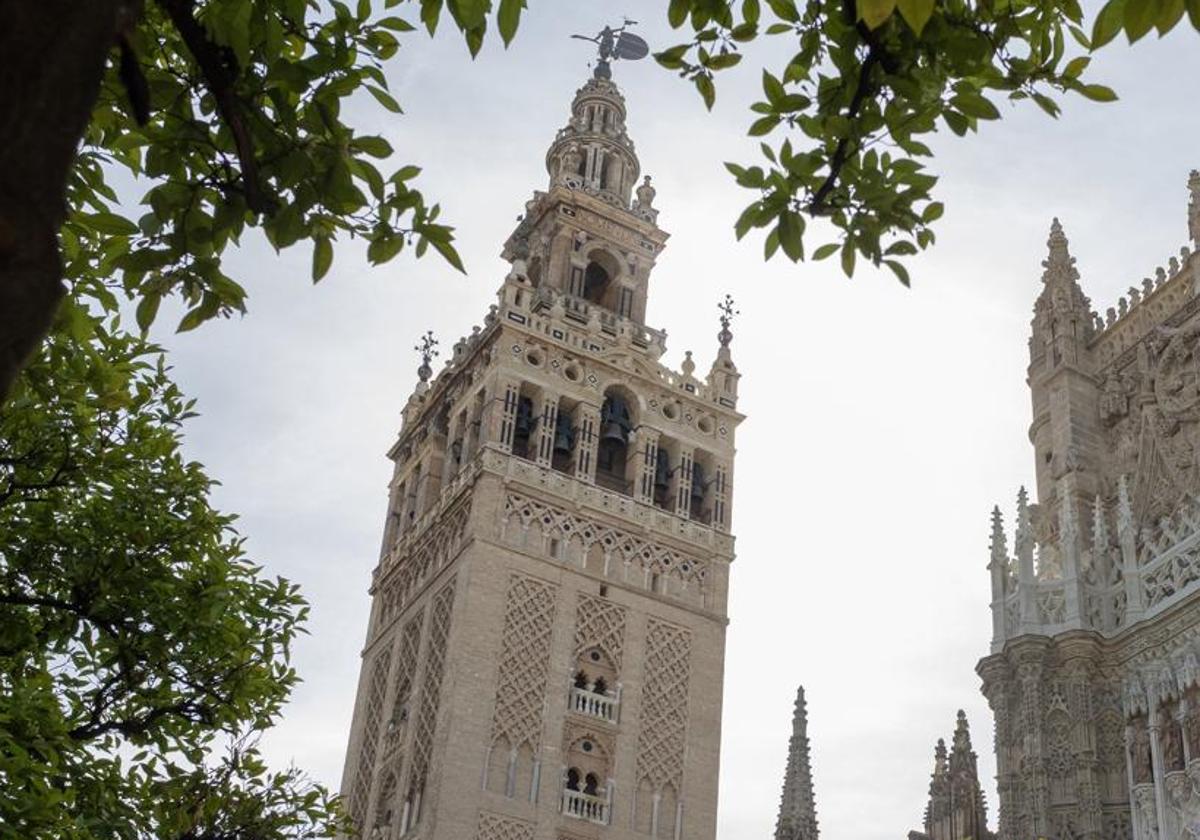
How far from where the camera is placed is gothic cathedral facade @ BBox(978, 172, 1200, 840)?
56.7 ft

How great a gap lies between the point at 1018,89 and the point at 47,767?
5894 mm

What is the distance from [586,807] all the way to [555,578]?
5.12 metres

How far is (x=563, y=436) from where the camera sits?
3725cm

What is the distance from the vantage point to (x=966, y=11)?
547 cm

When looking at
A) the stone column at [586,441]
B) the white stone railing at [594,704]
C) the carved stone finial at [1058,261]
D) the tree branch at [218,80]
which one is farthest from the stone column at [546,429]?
the tree branch at [218,80]

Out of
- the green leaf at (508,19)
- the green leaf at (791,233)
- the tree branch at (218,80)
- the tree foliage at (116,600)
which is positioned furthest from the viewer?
the tree foliage at (116,600)

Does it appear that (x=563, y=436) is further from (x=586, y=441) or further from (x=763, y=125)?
(x=763, y=125)

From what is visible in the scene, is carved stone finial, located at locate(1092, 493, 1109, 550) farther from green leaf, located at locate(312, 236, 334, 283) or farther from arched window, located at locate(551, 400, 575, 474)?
arched window, located at locate(551, 400, 575, 474)

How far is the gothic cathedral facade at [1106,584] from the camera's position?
17.3 metres

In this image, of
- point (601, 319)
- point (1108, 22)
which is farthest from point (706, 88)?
point (601, 319)

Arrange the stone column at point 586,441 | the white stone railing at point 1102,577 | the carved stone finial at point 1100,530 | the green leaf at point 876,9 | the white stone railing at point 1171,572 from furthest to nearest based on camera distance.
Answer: the stone column at point 586,441
the carved stone finial at point 1100,530
the white stone railing at point 1102,577
the white stone railing at point 1171,572
the green leaf at point 876,9

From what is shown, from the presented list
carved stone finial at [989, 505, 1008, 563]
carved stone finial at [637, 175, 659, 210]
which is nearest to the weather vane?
carved stone finial at [637, 175, 659, 210]

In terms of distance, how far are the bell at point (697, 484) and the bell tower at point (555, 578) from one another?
0.35 ft

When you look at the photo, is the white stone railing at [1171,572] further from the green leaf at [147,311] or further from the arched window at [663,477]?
the arched window at [663,477]
